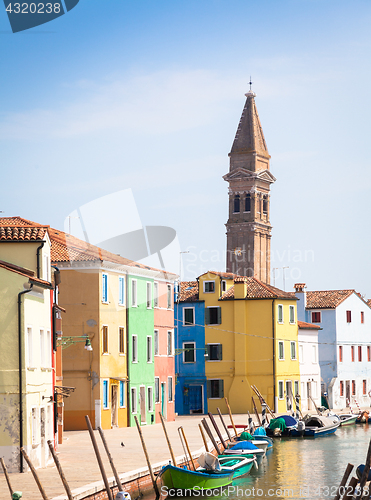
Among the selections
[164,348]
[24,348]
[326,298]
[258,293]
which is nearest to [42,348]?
[24,348]

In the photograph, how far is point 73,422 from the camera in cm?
4141

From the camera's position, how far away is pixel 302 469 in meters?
32.8

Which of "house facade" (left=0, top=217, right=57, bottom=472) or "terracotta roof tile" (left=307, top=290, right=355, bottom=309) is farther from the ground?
"terracotta roof tile" (left=307, top=290, right=355, bottom=309)

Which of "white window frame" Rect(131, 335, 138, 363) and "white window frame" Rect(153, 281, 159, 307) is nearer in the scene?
"white window frame" Rect(131, 335, 138, 363)

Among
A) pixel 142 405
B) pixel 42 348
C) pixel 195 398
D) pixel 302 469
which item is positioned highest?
pixel 42 348

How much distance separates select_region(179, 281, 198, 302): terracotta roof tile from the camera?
5931 centimetres

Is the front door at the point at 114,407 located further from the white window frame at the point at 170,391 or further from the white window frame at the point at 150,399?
the white window frame at the point at 170,391

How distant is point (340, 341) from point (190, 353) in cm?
1576

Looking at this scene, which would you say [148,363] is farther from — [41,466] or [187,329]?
[41,466]

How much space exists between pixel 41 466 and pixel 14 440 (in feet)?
5.79

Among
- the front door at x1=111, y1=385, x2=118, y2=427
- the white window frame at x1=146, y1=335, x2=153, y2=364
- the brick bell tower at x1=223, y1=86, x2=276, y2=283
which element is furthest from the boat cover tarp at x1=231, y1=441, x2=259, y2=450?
the brick bell tower at x1=223, y1=86, x2=276, y2=283

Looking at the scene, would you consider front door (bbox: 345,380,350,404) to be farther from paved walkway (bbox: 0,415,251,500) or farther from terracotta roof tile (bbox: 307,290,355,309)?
paved walkway (bbox: 0,415,251,500)

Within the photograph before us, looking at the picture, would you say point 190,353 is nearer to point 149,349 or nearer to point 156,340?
point 156,340

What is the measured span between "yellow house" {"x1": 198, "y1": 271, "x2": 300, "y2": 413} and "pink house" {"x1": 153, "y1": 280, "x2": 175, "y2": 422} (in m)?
7.70
